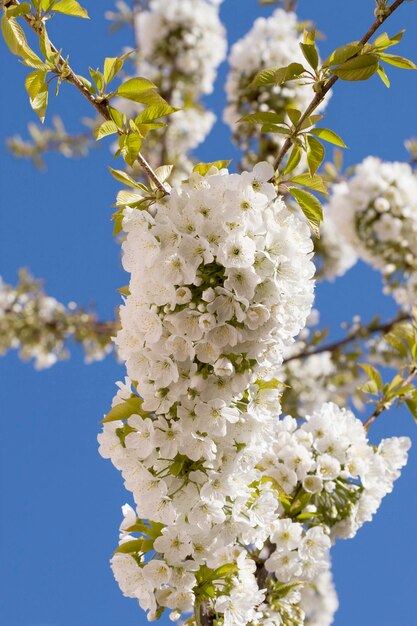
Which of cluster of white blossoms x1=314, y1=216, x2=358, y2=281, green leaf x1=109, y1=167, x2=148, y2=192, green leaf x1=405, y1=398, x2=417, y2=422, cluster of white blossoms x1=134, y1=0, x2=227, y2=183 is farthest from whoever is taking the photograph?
cluster of white blossoms x1=314, y1=216, x2=358, y2=281

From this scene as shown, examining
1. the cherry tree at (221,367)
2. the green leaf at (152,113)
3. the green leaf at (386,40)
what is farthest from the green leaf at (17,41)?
the green leaf at (386,40)

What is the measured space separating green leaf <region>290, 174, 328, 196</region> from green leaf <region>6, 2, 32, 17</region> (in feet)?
2.14

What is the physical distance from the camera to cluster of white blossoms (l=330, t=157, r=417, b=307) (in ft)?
15.3

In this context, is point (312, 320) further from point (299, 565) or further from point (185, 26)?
point (299, 565)

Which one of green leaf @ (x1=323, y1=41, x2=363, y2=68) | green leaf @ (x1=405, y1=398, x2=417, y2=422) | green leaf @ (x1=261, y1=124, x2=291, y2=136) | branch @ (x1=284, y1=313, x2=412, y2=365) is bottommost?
green leaf @ (x1=405, y1=398, x2=417, y2=422)

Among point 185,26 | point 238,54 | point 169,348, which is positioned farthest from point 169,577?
point 185,26

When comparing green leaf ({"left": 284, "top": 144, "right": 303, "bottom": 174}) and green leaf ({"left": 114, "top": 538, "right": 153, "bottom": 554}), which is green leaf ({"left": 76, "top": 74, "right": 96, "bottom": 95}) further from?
green leaf ({"left": 114, "top": 538, "right": 153, "bottom": 554})

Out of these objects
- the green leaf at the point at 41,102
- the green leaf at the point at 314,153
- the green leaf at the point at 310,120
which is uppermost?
the green leaf at the point at 41,102

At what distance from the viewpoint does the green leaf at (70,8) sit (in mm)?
1464

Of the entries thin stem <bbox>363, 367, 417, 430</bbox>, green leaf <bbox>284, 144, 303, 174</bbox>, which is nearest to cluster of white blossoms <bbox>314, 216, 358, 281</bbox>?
thin stem <bbox>363, 367, 417, 430</bbox>

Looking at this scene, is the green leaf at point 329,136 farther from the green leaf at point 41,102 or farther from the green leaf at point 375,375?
the green leaf at point 375,375

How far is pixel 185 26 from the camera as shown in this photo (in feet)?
19.0

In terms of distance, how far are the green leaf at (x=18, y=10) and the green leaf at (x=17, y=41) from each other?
10 millimetres

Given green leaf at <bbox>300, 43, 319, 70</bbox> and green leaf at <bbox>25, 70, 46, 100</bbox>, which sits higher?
green leaf at <bbox>25, 70, 46, 100</bbox>
